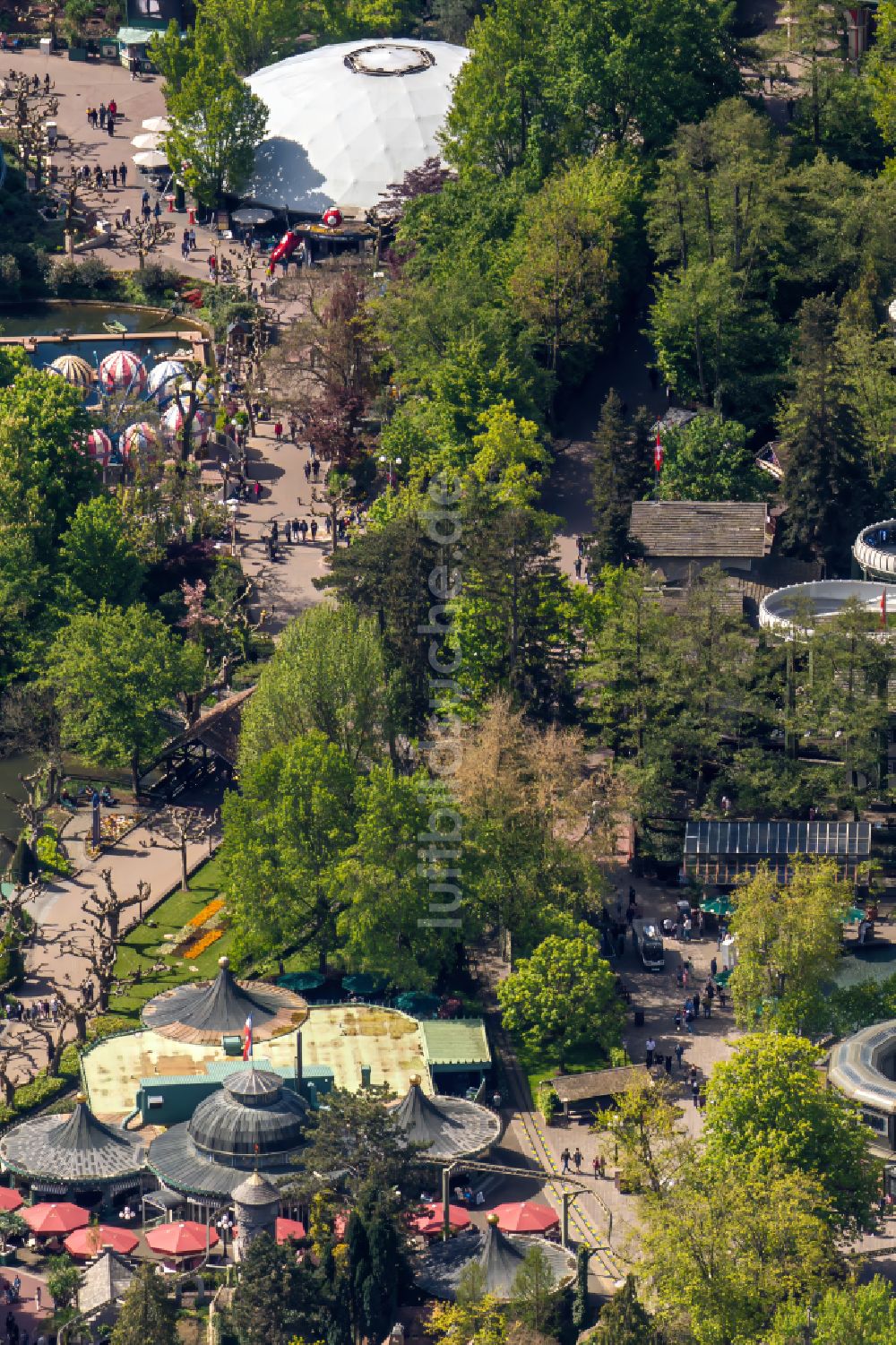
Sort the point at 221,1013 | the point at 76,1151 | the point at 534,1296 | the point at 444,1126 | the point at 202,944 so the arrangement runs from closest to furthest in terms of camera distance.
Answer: the point at 534,1296, the point at 76,1151, the point at 444,1126, the point at 221,1013, the point at 202,944

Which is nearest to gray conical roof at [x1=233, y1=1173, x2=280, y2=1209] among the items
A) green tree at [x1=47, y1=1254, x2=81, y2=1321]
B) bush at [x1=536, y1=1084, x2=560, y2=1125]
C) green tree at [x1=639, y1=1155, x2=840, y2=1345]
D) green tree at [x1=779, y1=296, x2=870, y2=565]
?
green tree at [x1=47, y1=1254, x2=81, y2=1321]

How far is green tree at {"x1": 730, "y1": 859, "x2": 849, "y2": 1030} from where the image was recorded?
154750 mm

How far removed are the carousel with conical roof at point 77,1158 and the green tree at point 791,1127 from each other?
2291 centimetres

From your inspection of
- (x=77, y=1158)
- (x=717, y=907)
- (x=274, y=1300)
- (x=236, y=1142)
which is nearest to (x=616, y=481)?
(x=717, y=907)

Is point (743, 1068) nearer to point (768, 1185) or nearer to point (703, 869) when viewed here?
point (768, 1185)

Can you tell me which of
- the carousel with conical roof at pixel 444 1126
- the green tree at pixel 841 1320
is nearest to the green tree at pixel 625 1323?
the green tree at pixel 841 1320

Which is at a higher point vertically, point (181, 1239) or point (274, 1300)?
point (274, 1300)

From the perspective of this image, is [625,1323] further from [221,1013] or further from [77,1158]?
[221,1013]

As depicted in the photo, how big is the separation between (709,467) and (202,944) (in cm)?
4090

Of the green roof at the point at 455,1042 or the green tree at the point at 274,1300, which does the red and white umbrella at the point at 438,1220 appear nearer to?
the green tree at the point at 274,1300

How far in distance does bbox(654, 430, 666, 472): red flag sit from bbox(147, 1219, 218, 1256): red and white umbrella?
5963 centimetres

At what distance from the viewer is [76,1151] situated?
149 m

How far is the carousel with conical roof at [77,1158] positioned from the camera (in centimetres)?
14788

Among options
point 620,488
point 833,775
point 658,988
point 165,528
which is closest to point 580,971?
point 658,988
